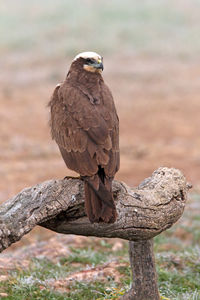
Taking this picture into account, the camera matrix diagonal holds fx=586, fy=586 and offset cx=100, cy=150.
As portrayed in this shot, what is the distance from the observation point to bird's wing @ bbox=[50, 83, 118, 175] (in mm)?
3979

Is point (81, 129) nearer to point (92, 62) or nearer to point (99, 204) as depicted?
point (99, 204)

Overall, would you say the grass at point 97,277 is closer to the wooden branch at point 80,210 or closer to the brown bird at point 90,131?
the wooden branch at point 80,210

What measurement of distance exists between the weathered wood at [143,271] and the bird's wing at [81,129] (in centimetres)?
82

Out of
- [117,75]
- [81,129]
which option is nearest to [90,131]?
[81,129]

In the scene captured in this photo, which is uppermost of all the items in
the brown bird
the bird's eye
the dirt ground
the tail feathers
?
the dirt ground

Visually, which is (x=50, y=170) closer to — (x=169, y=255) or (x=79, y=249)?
(x=79, y=249)

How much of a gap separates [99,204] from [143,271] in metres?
0.95

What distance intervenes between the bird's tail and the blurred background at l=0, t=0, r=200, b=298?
472cm

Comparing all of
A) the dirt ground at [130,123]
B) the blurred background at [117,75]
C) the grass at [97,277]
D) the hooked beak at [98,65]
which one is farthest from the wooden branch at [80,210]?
the dirt ground at [130,123]

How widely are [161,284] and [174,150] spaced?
8.80 meters

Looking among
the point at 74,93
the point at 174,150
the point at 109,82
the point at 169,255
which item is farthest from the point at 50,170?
the point at 109,82

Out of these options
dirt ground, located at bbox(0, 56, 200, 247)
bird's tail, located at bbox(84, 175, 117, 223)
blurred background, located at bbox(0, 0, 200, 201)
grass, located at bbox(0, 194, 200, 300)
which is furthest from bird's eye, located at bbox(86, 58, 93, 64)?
dirt ground, located at bbox(0, 56, 200, 247)

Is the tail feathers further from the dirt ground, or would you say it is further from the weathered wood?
the dirt ground

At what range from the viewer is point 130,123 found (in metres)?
17.2
